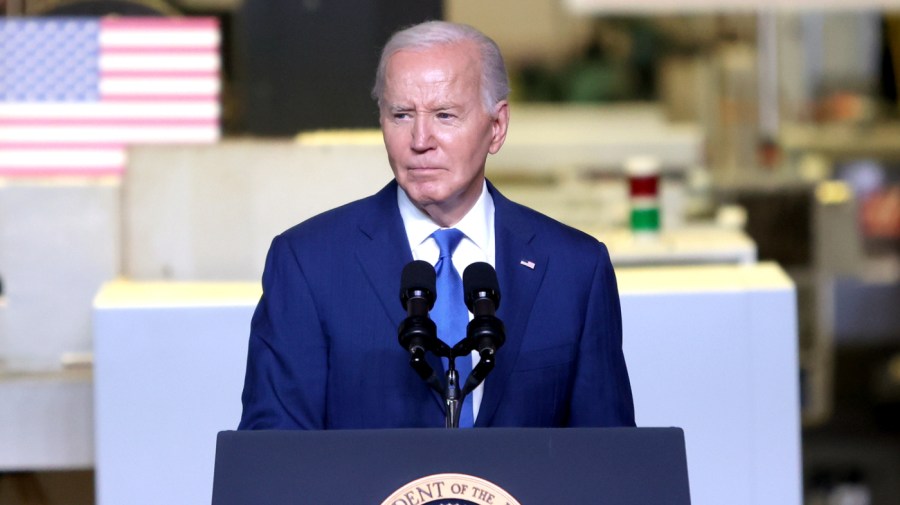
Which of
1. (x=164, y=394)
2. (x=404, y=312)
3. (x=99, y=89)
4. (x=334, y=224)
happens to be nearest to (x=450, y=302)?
(x=404, y=312)

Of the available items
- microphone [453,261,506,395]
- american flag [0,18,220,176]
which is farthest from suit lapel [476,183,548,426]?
american flag [0,18,220,176]

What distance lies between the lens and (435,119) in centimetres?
290

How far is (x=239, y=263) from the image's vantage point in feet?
15.2

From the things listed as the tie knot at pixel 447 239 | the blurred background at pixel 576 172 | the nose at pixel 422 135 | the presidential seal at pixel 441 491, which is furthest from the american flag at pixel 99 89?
the presidential seal at pixel 441 491

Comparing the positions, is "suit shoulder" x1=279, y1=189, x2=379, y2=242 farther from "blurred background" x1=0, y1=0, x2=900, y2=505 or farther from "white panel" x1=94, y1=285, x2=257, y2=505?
"blurred background" x1=0, y1=0, x2=900, y2=505

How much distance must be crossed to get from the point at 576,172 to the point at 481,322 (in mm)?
6753

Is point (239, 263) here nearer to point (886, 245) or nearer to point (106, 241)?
point (106, 241)

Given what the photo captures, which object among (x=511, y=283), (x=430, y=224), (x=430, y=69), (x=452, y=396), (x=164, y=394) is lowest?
(x=164, y=394)

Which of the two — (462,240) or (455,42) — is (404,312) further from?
(455,42)

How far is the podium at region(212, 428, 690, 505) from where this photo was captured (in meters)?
2.63

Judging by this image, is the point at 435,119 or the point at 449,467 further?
the point at 435,119

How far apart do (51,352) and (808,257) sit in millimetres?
4842

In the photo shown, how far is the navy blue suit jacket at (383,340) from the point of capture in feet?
9.89

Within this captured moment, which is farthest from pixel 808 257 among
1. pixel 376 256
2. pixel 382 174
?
pixel 376 256
